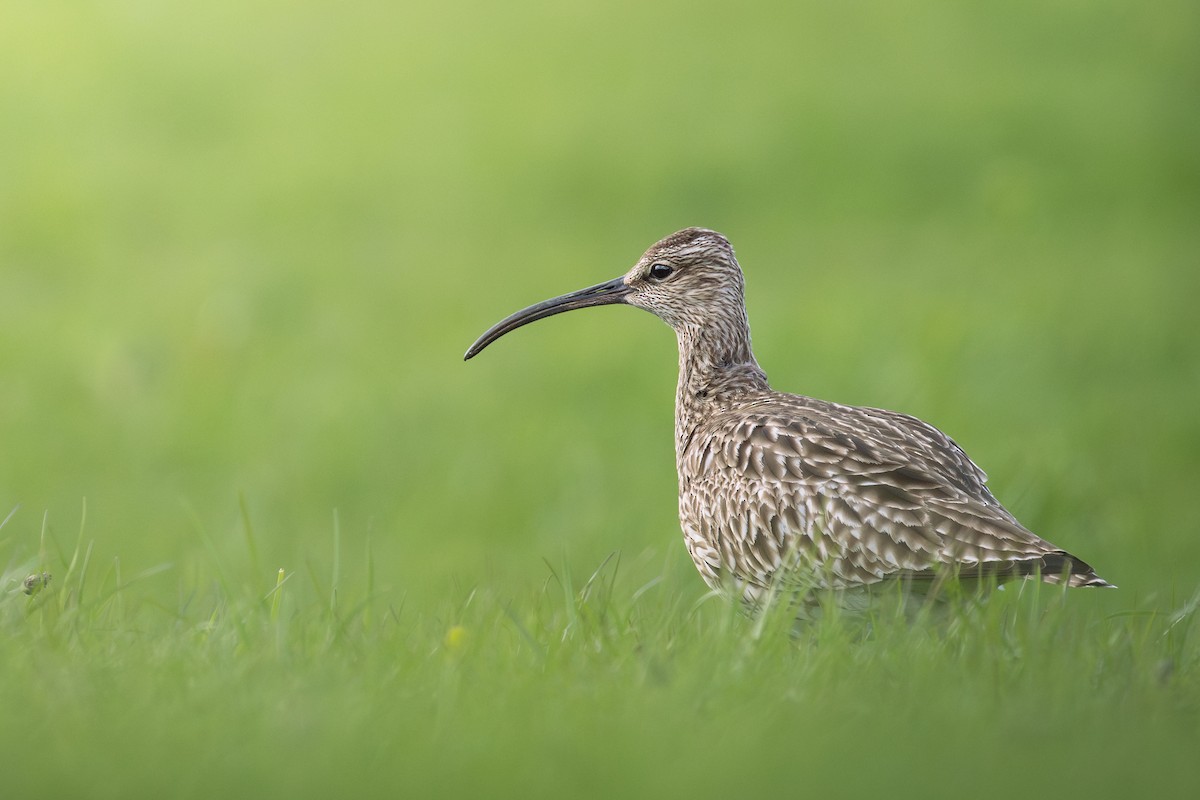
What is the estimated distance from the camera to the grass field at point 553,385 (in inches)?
176

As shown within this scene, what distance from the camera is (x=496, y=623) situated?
618 centimetres

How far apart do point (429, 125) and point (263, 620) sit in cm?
1530

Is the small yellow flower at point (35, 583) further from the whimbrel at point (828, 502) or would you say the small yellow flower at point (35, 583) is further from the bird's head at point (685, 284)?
the bird's head at point (685, 284)

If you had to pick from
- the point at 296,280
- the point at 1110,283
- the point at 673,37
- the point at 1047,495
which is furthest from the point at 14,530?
the point at 673,37

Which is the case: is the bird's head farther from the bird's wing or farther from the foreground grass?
the foreground grass

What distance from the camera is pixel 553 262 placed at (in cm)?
1680

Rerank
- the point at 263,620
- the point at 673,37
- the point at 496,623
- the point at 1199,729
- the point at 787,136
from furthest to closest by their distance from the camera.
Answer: the point at 673,37 < the point at 787,136 < the point at 496,623 < the point at 263,620 < the point at 1199,729

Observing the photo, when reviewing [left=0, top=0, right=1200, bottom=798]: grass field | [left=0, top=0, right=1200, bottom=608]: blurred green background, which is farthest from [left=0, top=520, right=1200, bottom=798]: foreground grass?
[left=0, top=0, right=1200, bottom=608]: blurred green background

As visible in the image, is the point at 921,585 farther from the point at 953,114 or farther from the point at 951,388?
the point at 953,114

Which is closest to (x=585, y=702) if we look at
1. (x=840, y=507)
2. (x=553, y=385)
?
(x=840, y=507)

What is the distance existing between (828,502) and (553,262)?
10.6 m

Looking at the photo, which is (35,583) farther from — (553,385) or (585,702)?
(553,385)

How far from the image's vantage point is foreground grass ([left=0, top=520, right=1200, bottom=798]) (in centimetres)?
408

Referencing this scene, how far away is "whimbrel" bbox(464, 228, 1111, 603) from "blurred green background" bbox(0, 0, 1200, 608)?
456 millimetres
